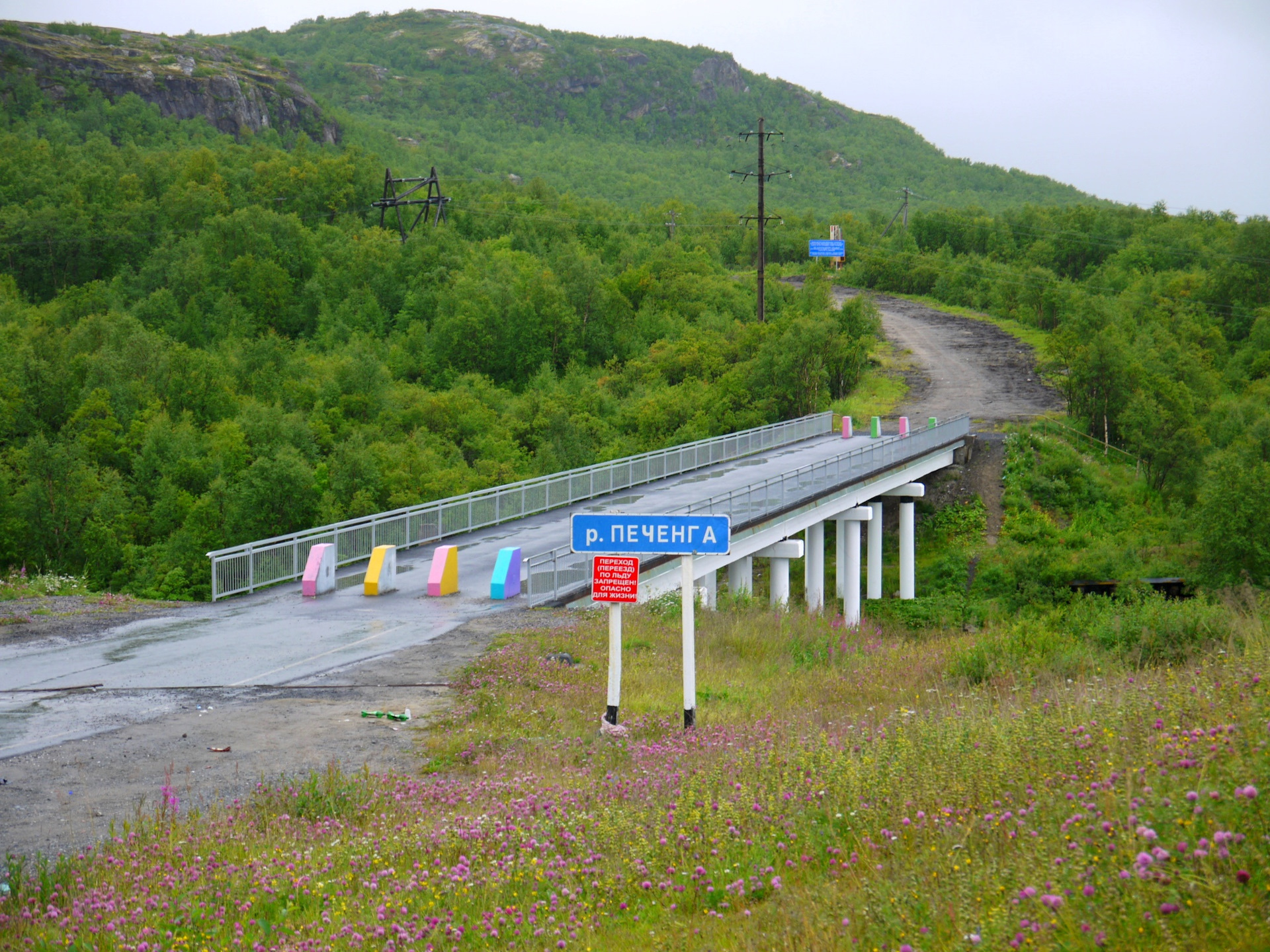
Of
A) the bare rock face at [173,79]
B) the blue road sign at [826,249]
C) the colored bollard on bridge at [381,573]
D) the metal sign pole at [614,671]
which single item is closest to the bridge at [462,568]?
the colored bollard on bridge at [381,573]

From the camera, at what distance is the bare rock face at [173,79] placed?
127 meters

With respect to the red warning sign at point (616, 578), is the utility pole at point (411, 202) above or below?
above

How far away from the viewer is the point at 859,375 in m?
65.0

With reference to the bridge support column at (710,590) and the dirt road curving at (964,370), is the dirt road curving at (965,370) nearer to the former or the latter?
the dirt road curving at (964,370)

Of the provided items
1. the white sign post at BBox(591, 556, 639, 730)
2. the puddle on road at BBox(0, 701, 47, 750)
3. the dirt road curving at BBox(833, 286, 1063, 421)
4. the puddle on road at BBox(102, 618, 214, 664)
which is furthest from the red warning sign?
the dirt road curving at BBox(833, 286, 1063, 421)

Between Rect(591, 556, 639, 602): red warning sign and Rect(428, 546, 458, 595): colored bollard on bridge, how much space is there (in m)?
10.8

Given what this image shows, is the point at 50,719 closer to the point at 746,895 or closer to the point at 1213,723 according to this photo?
the point at 746,895

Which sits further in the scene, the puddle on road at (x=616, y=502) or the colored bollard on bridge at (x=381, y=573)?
the puddle on road at (x=616, y=502)

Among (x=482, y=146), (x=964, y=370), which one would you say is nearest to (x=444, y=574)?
(x=964, y=370)

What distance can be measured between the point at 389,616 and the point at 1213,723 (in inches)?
565

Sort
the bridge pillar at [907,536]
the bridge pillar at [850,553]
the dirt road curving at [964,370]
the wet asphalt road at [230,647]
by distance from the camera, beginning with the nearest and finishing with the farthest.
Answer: the wet asphalt road at [230,647] → the bridge pillar at [850,553] → the bridge pillar at [907,536] → the dirt road curving at [964,370]

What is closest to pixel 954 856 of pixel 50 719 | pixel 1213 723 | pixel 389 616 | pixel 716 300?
pixel 1213 723

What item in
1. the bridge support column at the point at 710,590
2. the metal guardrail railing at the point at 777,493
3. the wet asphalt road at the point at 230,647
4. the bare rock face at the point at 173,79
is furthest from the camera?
the bare rock face at the point at 173,79

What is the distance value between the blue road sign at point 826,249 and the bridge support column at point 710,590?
8049 cm
